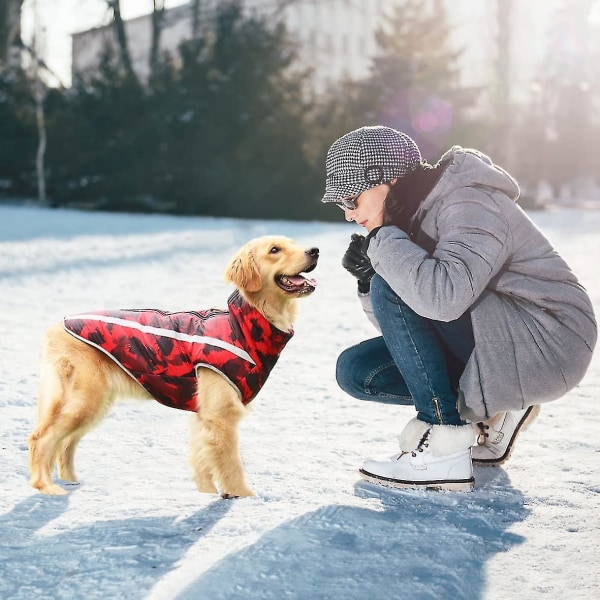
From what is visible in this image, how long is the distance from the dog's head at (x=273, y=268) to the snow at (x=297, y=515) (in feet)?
2.31

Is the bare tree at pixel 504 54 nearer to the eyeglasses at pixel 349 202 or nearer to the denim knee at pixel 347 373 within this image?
the denim knee at pixel 347 373

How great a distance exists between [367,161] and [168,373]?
3.40 ft

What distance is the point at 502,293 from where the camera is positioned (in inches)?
106

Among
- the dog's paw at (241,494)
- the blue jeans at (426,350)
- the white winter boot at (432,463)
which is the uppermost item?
the blue jeans at (426,350)

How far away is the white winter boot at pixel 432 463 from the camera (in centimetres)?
278

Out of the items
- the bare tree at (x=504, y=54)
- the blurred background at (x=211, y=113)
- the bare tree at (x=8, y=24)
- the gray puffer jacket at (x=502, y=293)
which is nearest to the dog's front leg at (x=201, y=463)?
the gray puffer jacket at (x=502, y=293)

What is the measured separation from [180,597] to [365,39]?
181ft

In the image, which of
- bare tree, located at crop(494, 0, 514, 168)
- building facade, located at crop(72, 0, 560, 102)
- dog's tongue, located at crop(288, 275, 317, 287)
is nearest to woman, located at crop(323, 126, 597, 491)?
dog's tongue, located at crop(288, 275, 317, 287)

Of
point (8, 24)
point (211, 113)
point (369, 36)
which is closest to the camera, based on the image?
Result: point (211, 113)

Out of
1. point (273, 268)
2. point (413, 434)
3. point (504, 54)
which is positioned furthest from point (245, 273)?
point (504, 54)

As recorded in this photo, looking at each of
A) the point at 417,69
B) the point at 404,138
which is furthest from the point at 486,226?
the point at 417,69

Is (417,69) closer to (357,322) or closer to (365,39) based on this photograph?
(357,322)

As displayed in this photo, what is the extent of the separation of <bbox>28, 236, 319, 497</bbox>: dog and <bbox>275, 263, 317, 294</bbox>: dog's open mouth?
10cm

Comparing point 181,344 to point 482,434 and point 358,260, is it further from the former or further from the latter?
point 482,434
